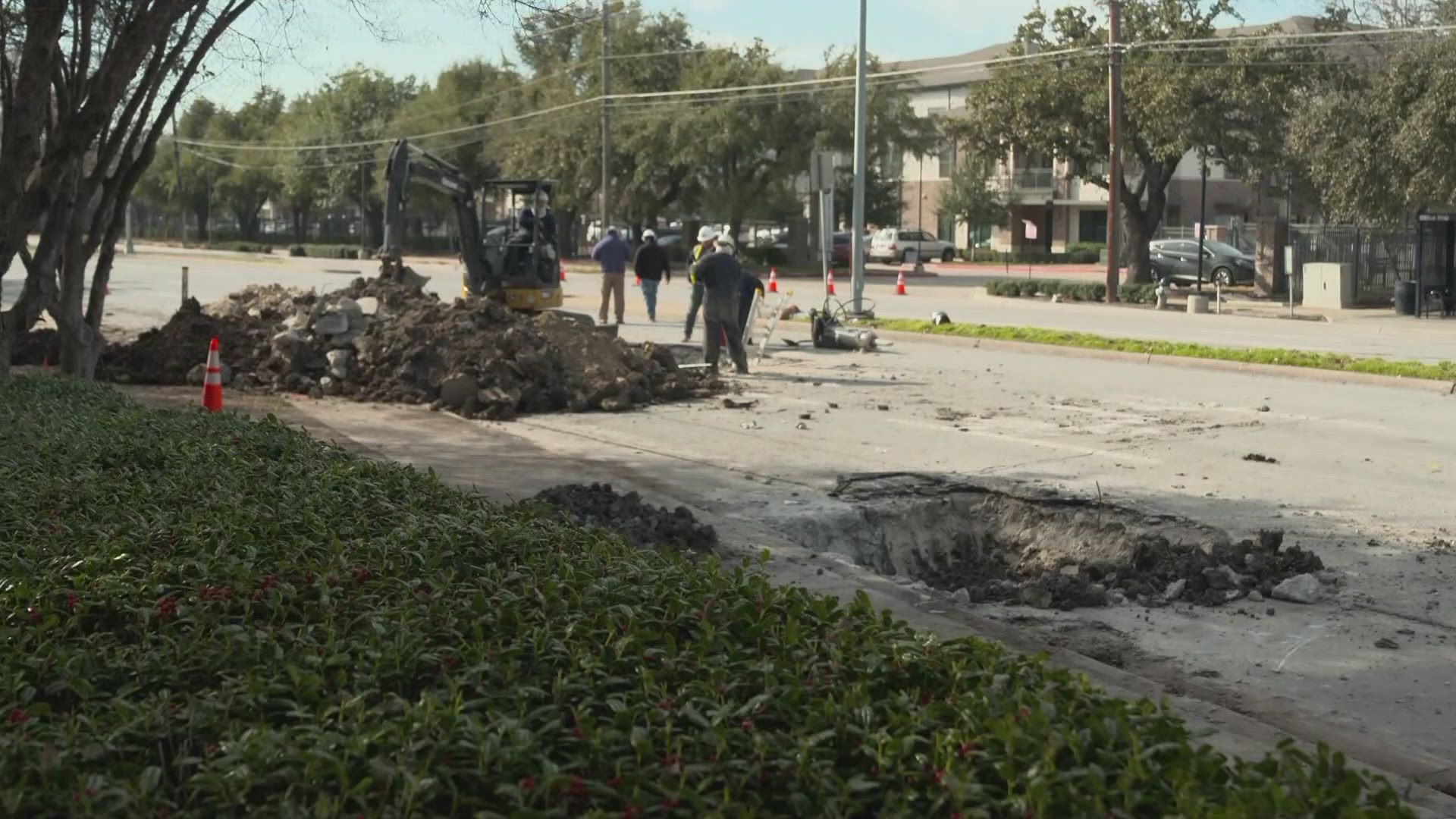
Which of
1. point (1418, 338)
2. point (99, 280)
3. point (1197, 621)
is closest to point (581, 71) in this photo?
point (1418, 338)

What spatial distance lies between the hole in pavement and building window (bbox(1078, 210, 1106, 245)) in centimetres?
7016

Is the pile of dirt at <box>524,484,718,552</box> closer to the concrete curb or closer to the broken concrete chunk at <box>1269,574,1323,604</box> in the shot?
the broken concrete chunk at <box>1269,574,1323,604</box>

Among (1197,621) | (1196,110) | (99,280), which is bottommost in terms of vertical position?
(1197,621)

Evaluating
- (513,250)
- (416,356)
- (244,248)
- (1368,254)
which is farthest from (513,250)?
(244,248)

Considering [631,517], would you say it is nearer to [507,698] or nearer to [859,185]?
[507,698]

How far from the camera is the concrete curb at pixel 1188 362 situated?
1769cm

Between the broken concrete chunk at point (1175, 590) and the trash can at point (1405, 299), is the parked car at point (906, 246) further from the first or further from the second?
the broken concrete chunk at point (1175, 590)

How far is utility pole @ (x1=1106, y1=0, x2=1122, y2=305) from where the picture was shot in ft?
117

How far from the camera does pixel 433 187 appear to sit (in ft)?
85.6

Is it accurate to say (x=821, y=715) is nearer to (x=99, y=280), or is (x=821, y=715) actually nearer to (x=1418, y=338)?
(x=99, y=280)

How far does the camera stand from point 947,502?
10867 mm

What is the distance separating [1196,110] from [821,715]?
37.0m

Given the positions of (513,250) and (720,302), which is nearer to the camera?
(720,302)

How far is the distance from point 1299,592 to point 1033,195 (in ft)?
239
